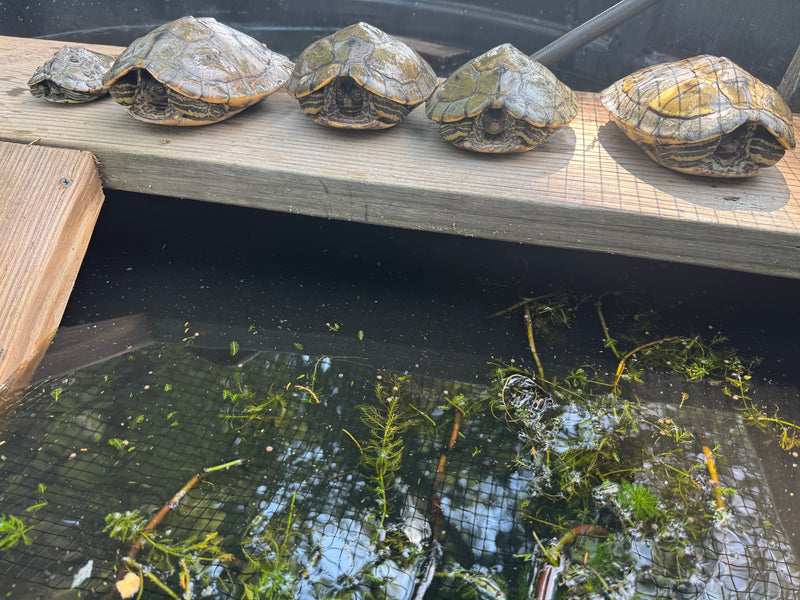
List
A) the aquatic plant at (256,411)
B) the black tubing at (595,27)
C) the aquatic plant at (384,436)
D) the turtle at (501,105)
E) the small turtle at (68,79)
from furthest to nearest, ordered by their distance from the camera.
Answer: the black tubing at (595,27), the small turtle at (68,79), the turtle at (501,105), the aquatic plant at (256,411), the aquatic plant at (384,436)

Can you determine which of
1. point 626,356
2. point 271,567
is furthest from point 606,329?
point 271,567

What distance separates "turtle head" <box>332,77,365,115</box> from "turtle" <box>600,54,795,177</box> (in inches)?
30.4

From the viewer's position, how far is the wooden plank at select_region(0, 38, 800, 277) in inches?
53.1

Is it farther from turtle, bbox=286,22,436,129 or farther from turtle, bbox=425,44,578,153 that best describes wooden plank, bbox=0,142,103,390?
turtle, bbox=425,44,578,153

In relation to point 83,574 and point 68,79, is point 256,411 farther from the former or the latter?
point 68,79

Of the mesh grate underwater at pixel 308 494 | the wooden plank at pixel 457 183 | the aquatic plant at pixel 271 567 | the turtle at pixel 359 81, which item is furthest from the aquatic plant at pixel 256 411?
the turtle at pixel 359 81

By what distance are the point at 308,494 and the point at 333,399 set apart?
0.26 metres

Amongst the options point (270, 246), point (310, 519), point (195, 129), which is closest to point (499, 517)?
point (310, 519)

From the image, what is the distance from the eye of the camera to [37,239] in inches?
54.7

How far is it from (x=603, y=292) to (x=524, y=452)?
692mm

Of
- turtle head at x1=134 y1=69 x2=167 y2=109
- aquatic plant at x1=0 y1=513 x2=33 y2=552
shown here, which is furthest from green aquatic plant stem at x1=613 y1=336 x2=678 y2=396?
turtle head at x1=134 y1=69 x2=167 y2=109

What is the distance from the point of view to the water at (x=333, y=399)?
3.48ft

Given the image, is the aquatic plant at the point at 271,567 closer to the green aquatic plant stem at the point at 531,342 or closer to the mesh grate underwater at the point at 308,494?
the mesh grate underwater at the point at 308,494

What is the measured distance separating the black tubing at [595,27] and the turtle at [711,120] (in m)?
0.74
